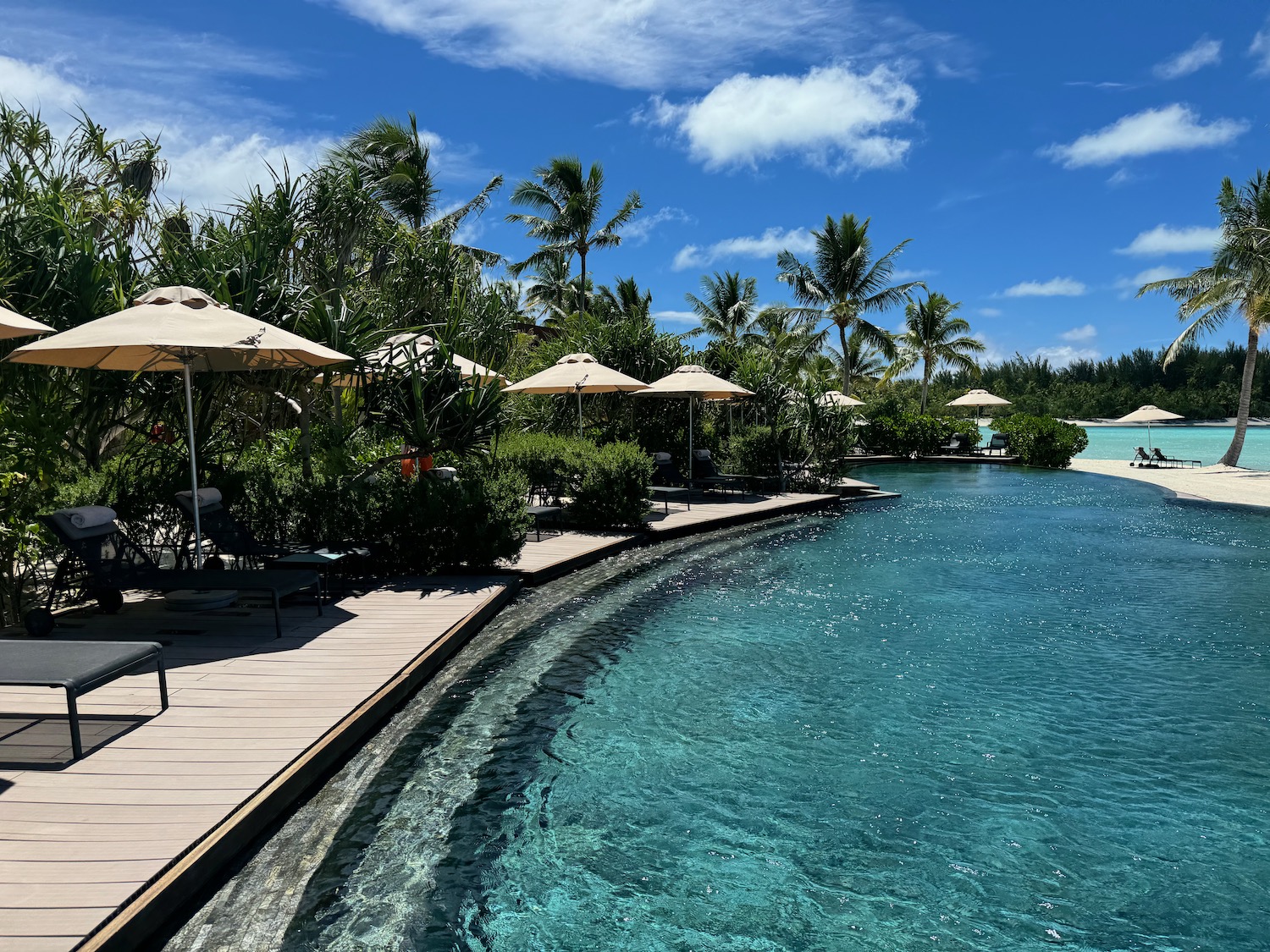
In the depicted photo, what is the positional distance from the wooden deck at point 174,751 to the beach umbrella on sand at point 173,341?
1.31 meters

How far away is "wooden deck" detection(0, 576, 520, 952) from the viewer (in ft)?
8.51

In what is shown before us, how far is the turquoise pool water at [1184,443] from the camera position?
3572 cm

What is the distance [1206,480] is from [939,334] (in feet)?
64.4

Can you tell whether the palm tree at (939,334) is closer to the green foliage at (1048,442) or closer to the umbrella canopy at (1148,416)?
the umbrella canopy at (1148,416)

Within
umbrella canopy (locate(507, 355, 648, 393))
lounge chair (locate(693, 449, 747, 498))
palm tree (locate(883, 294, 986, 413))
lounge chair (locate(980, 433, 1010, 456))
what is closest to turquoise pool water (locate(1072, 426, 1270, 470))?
lounge chair (locate(980, 433, 1010, 456))

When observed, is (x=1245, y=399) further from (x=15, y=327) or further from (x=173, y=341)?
(x=15, y=327)

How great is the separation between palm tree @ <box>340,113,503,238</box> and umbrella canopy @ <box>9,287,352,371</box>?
19.1 meters

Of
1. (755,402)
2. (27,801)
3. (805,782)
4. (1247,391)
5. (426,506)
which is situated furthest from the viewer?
(1247,391)

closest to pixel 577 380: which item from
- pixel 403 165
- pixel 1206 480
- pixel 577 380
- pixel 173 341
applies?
pixel 577 380

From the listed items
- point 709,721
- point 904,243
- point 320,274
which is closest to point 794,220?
point 904,243

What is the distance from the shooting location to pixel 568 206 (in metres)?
32.8

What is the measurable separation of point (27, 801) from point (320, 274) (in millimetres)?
10493

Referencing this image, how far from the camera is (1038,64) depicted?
24.8m

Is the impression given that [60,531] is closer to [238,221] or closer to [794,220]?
[238,221]
